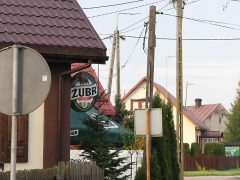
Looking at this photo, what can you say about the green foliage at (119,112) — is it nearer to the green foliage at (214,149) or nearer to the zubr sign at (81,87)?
the green foliage at (214,149)

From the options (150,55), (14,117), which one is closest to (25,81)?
(14,117)

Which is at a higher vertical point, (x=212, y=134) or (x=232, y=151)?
(x=212, y=134)

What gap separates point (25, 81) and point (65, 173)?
4.55m

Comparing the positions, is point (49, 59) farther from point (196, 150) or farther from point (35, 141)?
point (196, 150)

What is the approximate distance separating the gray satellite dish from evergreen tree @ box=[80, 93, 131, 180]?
331 inches

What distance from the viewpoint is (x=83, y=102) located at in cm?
1384

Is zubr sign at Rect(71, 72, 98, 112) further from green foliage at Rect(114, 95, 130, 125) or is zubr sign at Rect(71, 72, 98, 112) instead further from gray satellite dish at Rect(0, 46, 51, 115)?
green foliage at Rect(114, 95, 130, 125)

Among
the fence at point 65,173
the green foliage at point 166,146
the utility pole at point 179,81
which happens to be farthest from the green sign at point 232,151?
the fence at point 65,173

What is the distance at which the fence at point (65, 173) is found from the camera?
33.6ft

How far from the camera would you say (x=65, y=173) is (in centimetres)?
1143

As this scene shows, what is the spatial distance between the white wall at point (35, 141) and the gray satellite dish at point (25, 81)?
5549 mm

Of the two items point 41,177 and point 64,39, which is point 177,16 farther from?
point 41,177

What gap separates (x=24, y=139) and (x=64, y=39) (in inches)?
82.0

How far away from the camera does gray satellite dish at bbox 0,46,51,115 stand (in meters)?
Answer: 7.09
